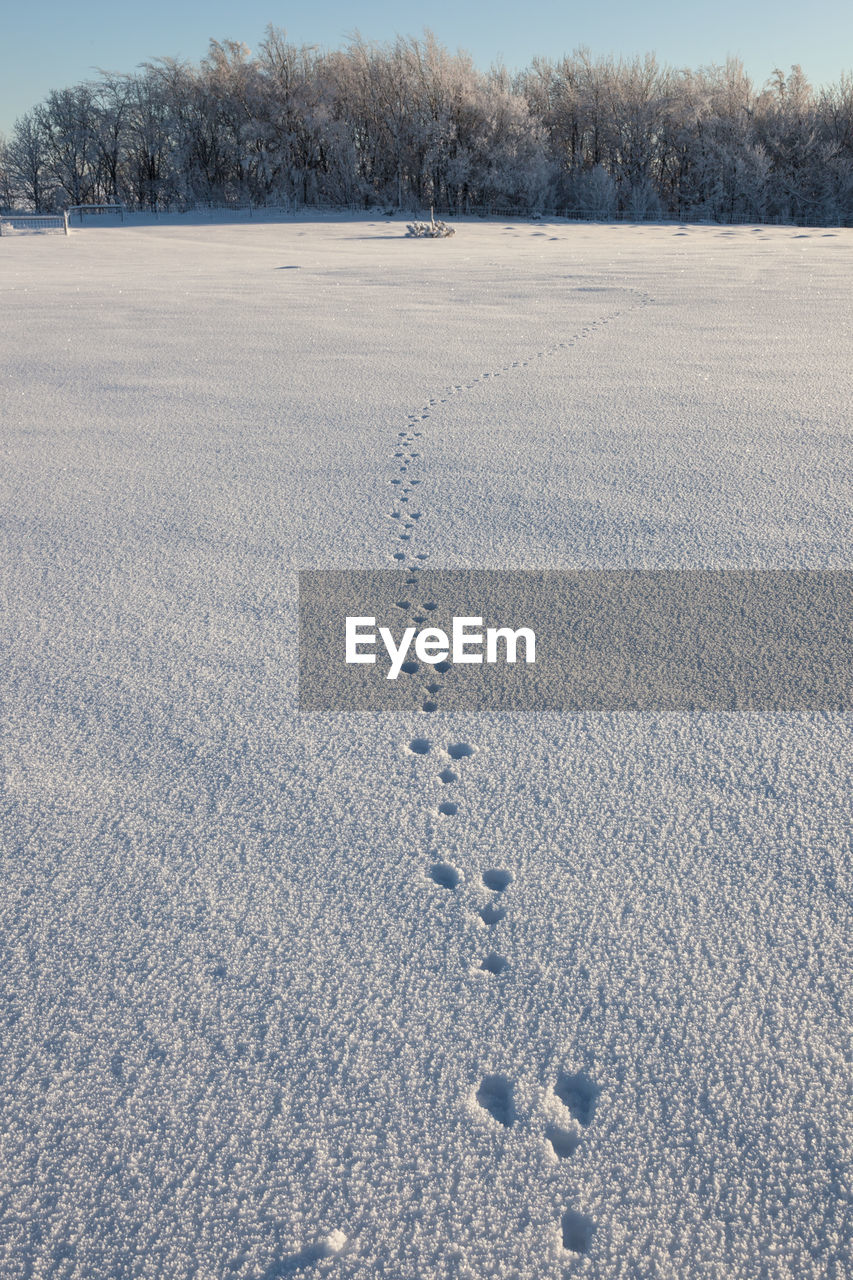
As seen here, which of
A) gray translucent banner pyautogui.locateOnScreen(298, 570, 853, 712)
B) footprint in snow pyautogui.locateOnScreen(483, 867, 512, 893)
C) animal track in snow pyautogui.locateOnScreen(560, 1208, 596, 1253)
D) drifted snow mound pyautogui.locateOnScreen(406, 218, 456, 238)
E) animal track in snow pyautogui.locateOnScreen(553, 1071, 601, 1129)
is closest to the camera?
animal track in snow pyautogui.locateOnScreen(560, 1208, 596, 1253)

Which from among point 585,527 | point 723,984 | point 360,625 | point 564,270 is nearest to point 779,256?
point 564,270

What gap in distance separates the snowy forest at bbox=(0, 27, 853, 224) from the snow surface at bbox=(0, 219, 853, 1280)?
20.6 meters

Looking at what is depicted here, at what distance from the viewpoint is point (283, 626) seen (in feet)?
7.72

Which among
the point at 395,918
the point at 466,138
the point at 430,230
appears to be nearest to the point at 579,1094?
the point at 395,918

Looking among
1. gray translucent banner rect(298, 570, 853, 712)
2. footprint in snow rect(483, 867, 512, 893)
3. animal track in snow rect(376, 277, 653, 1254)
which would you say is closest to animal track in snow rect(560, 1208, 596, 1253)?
animal track in snow rect(376, 277, 653, 1254)

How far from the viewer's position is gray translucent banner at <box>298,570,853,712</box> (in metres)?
2.04

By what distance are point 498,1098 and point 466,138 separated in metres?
26.0

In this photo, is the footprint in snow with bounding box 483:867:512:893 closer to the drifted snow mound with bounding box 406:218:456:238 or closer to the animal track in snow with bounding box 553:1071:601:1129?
the animal track in snow with bounding box 553:1071:601:1129

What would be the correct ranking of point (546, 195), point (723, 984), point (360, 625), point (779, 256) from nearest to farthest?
1. point (723, 984)
2. point (360, 625)
3. point (779, 256)
4. point (546, 195)

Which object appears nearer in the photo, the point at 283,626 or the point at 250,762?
the point at 250,762

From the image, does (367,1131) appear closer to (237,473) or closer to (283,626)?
(283,626)

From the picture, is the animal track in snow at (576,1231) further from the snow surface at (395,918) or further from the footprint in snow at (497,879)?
the footprint in snow at (497,879)

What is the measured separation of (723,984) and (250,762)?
40.8 inches

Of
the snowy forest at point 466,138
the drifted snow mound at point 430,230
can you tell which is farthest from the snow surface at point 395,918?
the snowy forest at point 466,138
